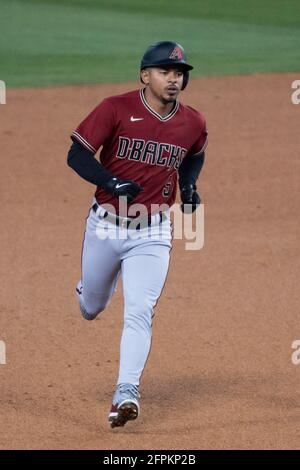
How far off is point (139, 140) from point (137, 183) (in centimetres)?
Answer: 24

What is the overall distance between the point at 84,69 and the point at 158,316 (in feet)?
A: 34.0

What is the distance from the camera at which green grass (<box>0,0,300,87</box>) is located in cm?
1855

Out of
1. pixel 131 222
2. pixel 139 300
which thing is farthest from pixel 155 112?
pixel 139 300

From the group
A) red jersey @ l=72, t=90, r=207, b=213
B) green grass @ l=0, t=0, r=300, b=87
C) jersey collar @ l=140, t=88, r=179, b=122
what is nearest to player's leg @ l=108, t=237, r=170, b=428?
red jersey @ l=72, t=90, r=207, b=213

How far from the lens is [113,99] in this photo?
6625 mm

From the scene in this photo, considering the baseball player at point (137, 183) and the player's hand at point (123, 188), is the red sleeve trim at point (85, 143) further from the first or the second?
the player's hand at point (123, 188)

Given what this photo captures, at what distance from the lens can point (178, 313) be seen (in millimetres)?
8930

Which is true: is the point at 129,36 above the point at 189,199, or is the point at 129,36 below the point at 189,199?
above

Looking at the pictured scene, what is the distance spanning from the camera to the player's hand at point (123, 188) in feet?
20.8

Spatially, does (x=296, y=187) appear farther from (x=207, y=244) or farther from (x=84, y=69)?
(x=84, y=69)

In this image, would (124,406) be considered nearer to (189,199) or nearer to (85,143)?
(189,199)

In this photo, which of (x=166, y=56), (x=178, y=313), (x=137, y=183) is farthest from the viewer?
(x=178, y=313)

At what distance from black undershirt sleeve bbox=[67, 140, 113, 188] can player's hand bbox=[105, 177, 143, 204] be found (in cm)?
4

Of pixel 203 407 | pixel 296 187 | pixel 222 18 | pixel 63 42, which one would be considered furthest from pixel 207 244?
pixel 222 18
